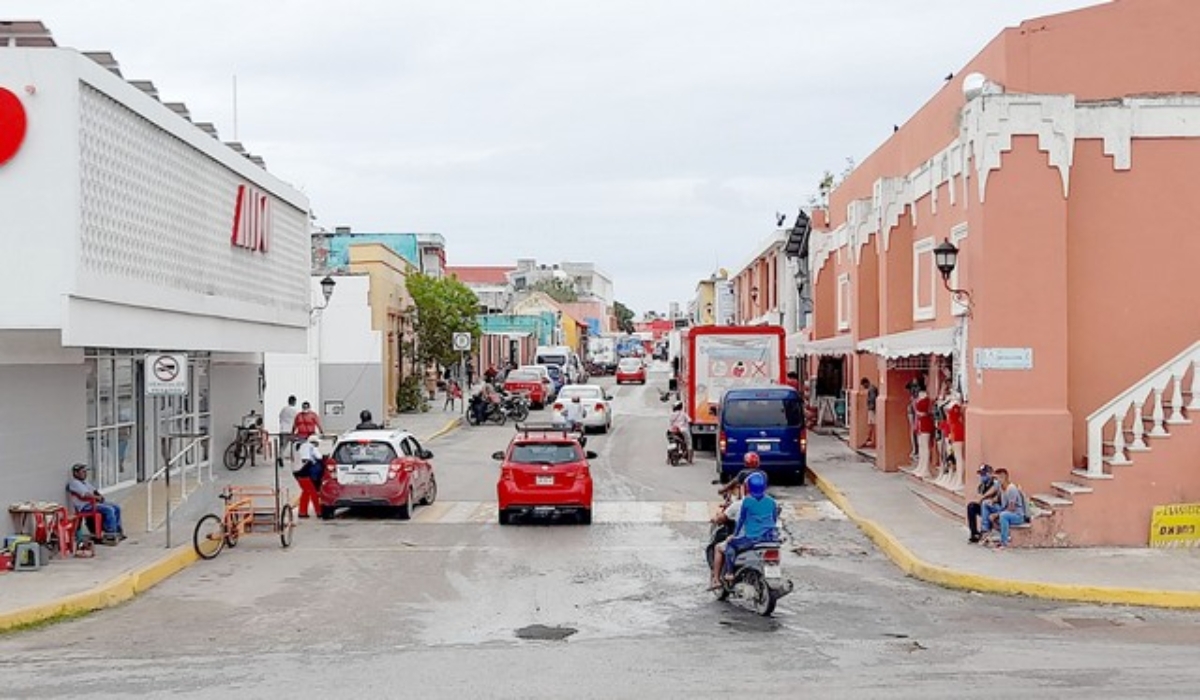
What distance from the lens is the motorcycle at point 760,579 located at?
46.6ft

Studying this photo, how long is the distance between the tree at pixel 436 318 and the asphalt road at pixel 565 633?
3098cm

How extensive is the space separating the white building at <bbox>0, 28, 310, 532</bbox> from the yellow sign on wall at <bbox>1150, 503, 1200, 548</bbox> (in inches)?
562

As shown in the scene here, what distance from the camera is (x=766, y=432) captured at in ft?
91.1

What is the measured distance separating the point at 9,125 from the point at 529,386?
38905 mm

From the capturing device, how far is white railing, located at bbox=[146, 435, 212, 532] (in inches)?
805

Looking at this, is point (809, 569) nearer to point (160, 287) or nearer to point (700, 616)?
point (700, 616)

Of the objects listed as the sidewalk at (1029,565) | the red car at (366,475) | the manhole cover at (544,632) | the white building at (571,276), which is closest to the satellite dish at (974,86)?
the sidewalk at (1029,565)

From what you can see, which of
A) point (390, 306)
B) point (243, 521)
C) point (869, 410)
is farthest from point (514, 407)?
point (243, 521)

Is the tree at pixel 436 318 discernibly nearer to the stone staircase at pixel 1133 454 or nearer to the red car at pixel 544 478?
the red car at pixel 544 478

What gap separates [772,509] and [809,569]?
129 inches

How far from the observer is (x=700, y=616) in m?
14.4

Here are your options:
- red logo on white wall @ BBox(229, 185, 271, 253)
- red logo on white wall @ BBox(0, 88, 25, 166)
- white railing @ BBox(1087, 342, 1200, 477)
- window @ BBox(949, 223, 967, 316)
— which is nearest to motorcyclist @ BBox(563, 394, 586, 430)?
red logo on white wall @ BBox(229, 185, 271, 253)

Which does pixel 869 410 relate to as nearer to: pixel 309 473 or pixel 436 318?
pixel 309 473

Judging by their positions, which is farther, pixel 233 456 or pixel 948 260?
pixel 233 456
